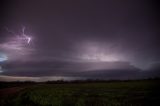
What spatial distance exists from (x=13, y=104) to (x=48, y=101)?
5.14 meters

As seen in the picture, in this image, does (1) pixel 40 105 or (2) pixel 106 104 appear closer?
(2) pixel 106 104

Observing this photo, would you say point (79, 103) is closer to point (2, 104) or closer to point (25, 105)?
point (25, 105)

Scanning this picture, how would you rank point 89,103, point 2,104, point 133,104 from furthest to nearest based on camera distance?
point 2,104
point 89,103
point 133,104

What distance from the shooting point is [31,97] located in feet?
105

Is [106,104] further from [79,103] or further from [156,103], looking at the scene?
[156,103]

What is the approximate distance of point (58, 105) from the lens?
26.3 meters

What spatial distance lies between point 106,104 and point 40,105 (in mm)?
8650

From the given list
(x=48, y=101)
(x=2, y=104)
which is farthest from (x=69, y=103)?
(x=2, y=104)

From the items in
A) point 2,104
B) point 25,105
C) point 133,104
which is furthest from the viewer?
point 2,104

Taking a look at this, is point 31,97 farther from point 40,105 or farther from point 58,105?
point 58,105

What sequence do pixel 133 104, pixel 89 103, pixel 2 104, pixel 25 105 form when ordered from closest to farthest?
pixel 133 104 → pixel 89 103 → pixel 25 105 → pixel 2 104

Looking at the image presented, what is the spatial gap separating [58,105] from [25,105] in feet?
16.2

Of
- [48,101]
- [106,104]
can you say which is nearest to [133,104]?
[106,104]

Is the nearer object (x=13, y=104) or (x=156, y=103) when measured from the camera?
(x=156, y=103)
